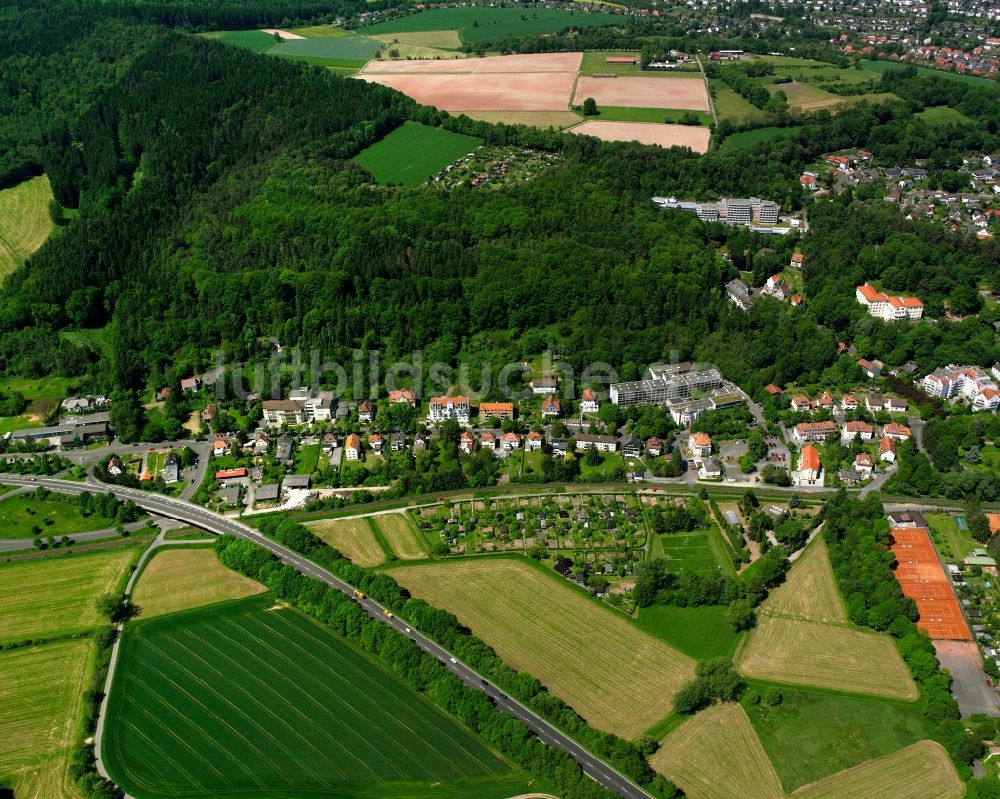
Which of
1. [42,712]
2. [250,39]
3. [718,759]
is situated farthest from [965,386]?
[250,39]

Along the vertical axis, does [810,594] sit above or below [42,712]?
above

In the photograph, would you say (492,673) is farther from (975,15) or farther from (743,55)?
(975,15)

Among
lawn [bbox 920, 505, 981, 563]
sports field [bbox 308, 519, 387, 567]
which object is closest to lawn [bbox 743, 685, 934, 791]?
lawn [bbox 920, 505, 981, 563]

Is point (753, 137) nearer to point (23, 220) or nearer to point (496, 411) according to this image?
point (496, 411)

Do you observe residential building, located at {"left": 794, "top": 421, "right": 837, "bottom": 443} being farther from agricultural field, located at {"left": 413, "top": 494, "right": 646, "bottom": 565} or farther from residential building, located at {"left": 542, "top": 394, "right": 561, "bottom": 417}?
residential building, located at {"left": 542, "top": 394, "right": 561, "bottom": 417}

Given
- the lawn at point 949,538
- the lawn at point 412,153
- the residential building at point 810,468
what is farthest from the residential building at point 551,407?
the lawn at point 412,153

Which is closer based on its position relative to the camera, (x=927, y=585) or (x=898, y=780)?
(x=898, y=780)
